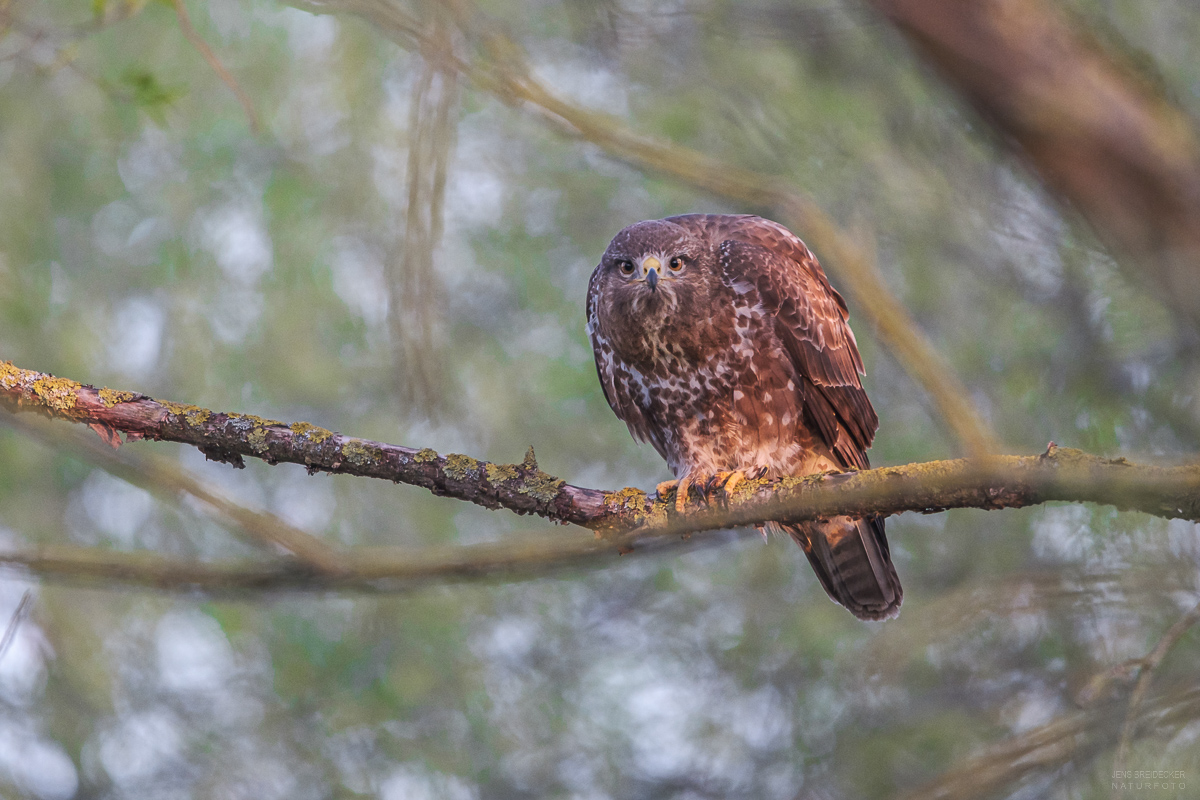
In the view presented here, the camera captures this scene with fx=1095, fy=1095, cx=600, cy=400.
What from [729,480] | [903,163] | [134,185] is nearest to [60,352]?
[134,185]

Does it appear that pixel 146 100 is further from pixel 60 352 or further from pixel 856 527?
pixel 60 352

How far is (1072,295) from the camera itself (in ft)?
17.0

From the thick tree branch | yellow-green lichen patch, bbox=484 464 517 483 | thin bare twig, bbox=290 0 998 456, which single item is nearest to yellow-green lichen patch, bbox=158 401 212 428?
the thick tree branch

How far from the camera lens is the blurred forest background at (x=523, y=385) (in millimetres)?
4797

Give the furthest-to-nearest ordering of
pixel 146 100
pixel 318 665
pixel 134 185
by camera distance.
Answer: pixel 134 185
pixel 318 665
pixel 146 100

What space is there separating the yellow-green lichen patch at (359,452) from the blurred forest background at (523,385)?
846 mm

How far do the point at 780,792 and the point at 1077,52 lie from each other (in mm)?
3794

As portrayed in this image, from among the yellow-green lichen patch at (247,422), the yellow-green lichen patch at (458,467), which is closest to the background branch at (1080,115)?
the yellow-green lichen patch at (458,467)

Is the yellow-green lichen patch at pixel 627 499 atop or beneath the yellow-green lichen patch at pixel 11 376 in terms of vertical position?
beneath

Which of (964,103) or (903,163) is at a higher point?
(903,163)

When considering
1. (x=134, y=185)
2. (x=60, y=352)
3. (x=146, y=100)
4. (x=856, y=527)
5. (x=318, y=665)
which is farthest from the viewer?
(x=134, y=185)

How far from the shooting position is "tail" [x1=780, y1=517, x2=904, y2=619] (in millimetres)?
4656

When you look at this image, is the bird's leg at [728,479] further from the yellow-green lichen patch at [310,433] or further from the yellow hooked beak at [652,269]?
the yellow-green lichen patch at [310,433]

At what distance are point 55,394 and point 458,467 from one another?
118 cm
